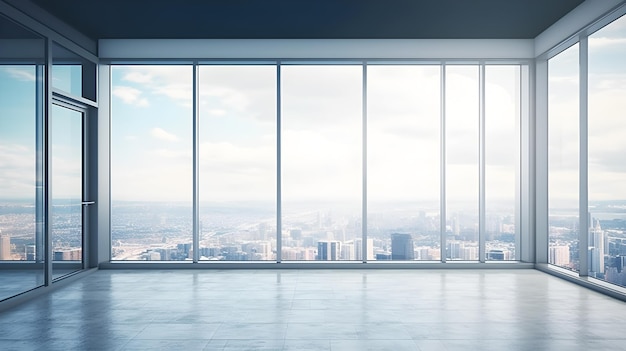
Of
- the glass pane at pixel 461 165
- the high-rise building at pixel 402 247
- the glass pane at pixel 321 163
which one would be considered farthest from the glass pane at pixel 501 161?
the glass pane at pixel 321 163

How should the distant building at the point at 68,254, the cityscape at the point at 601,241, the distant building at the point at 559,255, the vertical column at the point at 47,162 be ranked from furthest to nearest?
the distant building at the point at 559,255
the distant building at the point at 68,254
the vertical column at the point at 47,162
the cityscape at the point at 601,241

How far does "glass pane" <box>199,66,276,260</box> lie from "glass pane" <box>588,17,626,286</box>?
4.55 meters

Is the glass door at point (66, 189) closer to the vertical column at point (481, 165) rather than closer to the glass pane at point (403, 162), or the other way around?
the glass pane at point (403, 162)

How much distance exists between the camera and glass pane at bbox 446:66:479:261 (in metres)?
8.82

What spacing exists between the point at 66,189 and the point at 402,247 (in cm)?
507

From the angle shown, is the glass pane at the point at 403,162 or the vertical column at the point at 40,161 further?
the glass pane at the point at 403,162

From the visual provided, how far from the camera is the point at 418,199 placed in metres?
8.79

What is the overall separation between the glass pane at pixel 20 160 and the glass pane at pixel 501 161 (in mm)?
6458

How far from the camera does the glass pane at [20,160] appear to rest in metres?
5.89

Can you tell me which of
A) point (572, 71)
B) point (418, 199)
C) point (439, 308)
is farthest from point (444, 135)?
point (439, 308)

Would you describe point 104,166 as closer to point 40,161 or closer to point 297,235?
point 40,161

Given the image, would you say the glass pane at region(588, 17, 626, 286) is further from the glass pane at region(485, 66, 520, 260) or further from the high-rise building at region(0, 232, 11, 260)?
the high-rise building at region(0, 232, 11, 260)

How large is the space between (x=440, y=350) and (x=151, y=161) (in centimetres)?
590

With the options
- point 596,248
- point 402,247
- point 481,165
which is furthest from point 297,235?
point 596,248
